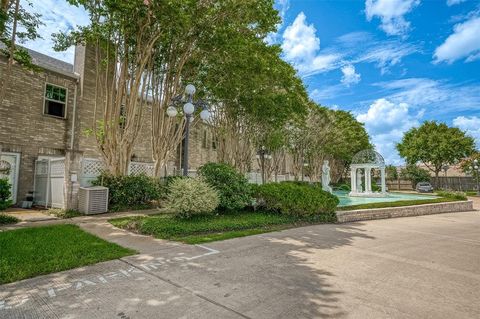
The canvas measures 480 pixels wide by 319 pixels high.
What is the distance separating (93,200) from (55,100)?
669 cm

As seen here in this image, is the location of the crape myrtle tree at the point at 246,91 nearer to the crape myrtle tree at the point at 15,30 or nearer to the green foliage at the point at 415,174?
the crape myrtle tree at the point at 15,30

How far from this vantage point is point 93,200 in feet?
31.6

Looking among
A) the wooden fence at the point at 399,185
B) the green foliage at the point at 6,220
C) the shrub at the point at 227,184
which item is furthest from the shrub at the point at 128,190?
the wooden fence at the point at 399,185

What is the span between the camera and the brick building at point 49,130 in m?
10.6

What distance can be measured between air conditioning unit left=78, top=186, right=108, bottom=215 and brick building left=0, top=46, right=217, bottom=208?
1.39ft

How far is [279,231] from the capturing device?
315 inches

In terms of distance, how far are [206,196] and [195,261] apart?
313 cm

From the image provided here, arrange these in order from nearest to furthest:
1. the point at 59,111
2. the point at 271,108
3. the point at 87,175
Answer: the point at 87,175 < the point at 59,111 < the point at 271,108

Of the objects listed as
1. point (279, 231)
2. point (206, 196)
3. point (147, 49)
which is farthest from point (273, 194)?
point (147, 49)

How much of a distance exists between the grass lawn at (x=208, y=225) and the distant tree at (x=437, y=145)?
118 feet

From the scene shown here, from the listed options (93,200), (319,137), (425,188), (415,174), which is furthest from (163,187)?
(415,174)

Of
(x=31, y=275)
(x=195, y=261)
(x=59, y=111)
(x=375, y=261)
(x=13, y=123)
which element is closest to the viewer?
(x=31, y=275)

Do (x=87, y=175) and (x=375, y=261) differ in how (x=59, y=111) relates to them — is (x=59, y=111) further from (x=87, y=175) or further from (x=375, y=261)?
(x=375, y=261)

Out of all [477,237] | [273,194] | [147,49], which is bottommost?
[477,237]
